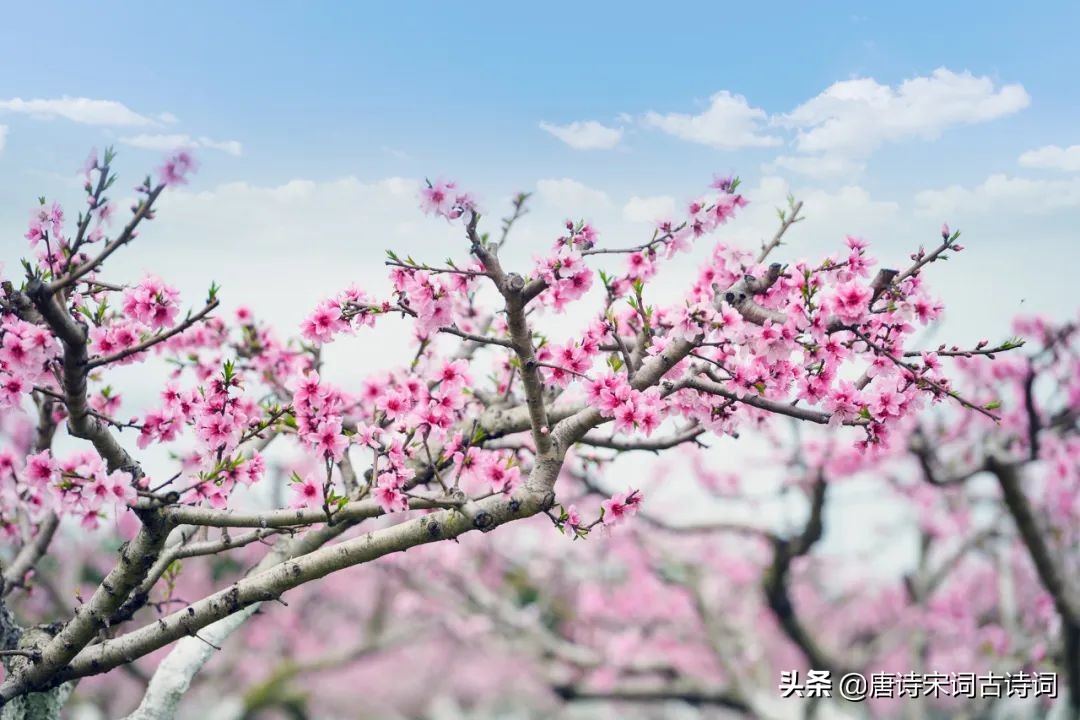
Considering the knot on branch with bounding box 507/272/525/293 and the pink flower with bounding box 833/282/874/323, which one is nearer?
the knot on branch with bounding box 507/272/525/293

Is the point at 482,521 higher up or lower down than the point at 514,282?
lower down

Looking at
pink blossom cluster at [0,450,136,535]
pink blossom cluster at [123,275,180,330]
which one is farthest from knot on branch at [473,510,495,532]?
pink blossom cluster at [123,275,180,330]

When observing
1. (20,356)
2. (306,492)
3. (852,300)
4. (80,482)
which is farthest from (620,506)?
(20,356)

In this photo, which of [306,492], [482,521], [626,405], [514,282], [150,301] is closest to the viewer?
[514,282]

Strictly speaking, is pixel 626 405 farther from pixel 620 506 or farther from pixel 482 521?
pixel 482 521

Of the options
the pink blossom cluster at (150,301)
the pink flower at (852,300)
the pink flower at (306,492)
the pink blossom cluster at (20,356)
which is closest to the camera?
the pink blossom cluster at (20,356)

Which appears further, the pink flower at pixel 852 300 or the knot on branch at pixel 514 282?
the pink flower at pixel 852 300

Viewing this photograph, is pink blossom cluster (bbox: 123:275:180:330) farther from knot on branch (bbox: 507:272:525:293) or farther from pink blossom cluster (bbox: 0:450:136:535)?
knot on branch (bbox: 507:272:525:293)

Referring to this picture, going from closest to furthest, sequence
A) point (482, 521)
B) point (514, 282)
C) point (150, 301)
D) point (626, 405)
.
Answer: point (514, 282) → point (482, 521) → point (626, 405) → point (150, 301)

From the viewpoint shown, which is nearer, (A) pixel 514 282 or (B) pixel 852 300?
(A) pixel 514 282

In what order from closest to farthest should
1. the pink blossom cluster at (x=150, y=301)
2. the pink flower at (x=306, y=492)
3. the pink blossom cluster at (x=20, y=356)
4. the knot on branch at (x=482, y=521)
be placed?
the pink blossom cluster at (x=20, y=356) < the knot on branch at (x=482, y=521) < the pink blossom cluster at (x=150, y=301) < the pink flower at (x=306, y=492)

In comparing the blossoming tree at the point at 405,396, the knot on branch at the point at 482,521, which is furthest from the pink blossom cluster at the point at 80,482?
the knot on branch at the point at 482,521

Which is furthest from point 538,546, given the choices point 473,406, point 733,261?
point 733,261

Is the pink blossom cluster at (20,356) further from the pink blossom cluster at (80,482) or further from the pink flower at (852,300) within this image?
the pink flower at (852,300)
